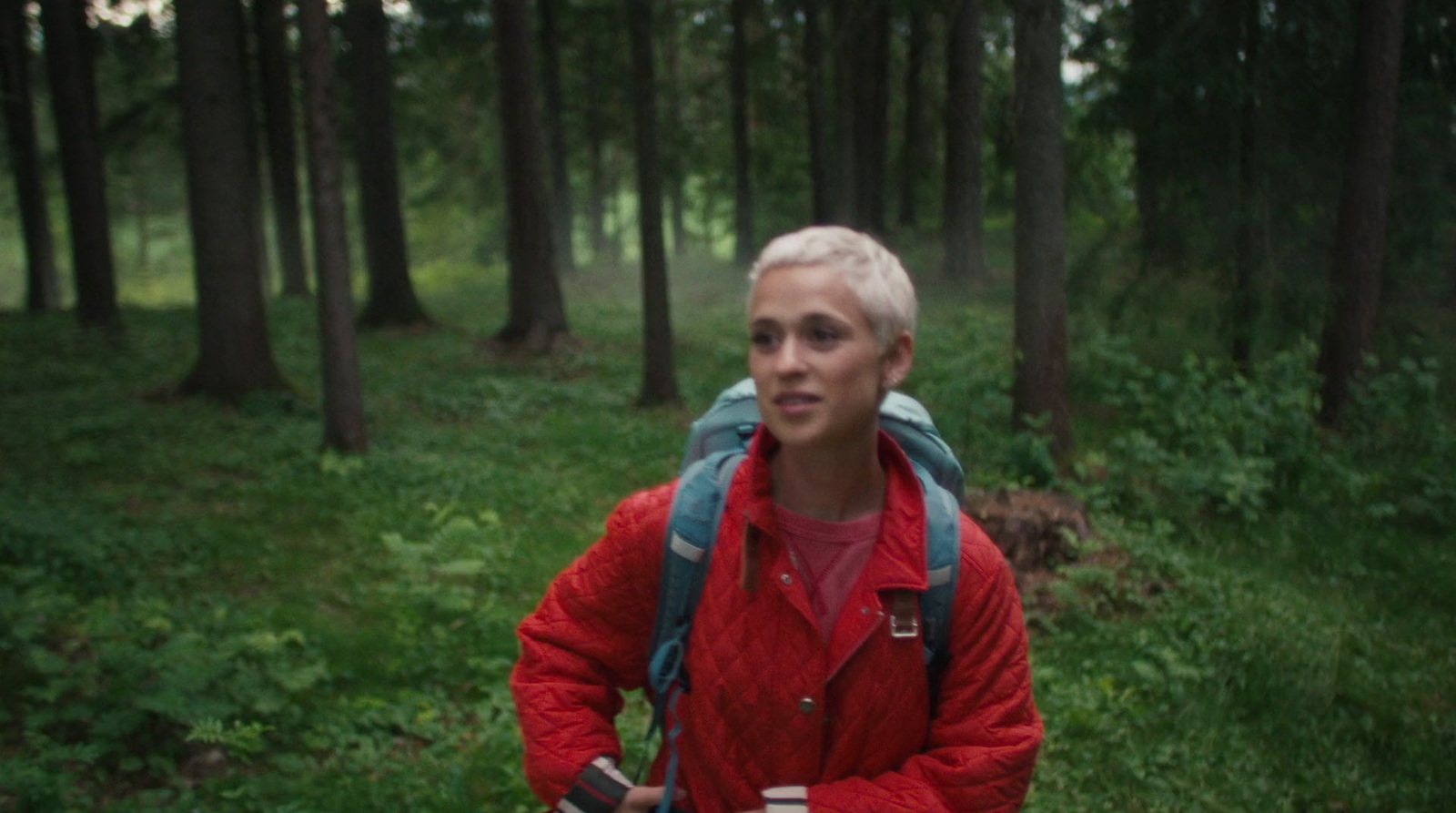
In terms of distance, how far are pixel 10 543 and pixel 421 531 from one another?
8.75ft

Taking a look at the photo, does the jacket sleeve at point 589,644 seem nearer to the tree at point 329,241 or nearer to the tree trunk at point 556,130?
the tree at point 329,241

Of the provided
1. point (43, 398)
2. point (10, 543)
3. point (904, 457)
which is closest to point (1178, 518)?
point (904, 457)

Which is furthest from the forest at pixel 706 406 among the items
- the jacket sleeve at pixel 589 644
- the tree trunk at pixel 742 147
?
the tree trunk at pixel 742 147

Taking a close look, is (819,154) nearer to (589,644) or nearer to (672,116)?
(672,116)

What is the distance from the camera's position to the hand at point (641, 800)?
212 cm

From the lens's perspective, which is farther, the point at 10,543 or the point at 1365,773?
the point at 10,543

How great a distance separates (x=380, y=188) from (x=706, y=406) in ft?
29.8

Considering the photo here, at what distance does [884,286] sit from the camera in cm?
206

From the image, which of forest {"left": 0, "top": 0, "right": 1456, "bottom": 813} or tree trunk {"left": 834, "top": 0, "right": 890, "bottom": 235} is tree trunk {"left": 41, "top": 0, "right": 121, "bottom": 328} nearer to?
forest {"left": 0, "top": 0, "right": 1456, "bottom": 813}

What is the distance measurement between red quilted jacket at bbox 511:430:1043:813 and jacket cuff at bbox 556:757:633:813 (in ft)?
0.13

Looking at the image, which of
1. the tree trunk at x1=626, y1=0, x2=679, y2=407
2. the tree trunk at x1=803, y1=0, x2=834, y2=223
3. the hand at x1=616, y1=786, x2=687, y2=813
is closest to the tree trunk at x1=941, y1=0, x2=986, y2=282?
the tree trunk at x1=803, y1=0, x2=834, y2=223

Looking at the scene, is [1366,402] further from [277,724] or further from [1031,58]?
[277,724]

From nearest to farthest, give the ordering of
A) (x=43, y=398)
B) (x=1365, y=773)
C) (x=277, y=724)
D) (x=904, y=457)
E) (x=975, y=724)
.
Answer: (x=975, y=724)
(x=904, y=457)
(x=1365, y=773)
(x=277, y=724)
(x=43, y=398)

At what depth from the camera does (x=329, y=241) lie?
32.7ft
